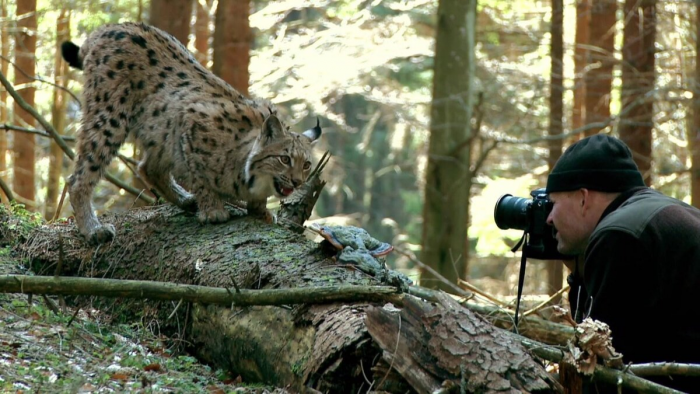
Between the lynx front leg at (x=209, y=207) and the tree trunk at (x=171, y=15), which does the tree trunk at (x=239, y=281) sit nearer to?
the lynx front leg at (x=209, y=207)

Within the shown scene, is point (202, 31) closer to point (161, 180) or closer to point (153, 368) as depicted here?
point (161, 180)

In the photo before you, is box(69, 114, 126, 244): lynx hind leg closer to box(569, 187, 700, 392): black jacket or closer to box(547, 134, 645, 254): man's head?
box(547, 134, 645, 254): man's head

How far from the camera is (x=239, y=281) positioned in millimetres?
4957

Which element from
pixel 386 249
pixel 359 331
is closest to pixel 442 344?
pixel 359 331

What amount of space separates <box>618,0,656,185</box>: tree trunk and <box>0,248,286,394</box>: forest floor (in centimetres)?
A: 801

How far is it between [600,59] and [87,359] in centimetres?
1061

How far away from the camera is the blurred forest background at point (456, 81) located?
10680mm

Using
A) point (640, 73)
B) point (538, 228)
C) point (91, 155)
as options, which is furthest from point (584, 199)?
point (640, 73)

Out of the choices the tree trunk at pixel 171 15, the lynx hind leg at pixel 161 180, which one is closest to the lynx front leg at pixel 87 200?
the lynx hind leg at pixel 161 180

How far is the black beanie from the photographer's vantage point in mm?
4016

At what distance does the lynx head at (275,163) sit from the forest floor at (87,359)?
1.68 metres

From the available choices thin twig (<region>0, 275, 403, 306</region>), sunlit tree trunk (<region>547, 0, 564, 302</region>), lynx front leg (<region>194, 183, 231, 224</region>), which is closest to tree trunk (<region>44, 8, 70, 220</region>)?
lynx front leg (<region>194, 183, 231, 224</region>)

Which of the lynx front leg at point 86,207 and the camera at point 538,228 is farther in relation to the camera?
the lynx front leg at point 86,207

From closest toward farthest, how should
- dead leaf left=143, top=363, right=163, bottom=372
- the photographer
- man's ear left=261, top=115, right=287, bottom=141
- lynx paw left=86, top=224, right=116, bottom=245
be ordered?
the photographer, dead leaf left=143, top=363, right=163, bottom=372, lynx paw left=86, top=224, right=116, bottom=245, man's ear left=261, top=115, right=287, bottom=141
